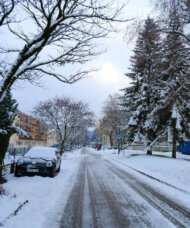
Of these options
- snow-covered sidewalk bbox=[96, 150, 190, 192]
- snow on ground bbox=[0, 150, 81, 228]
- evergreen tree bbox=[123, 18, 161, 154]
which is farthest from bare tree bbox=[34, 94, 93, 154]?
snow on ground bbox=[0, 150, 81, 228]

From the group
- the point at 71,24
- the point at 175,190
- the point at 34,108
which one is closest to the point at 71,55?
the point at 71,24

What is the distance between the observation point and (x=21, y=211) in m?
4.16

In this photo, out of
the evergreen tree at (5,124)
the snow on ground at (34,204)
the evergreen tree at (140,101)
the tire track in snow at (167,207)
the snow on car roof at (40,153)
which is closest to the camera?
the snow on ground at (34,204)

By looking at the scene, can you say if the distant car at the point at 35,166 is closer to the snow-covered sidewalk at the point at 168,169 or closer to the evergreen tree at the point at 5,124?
the evergreen tree at the point at 5,124

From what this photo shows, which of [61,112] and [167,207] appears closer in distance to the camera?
[167,207]

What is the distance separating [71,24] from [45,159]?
6.33 m

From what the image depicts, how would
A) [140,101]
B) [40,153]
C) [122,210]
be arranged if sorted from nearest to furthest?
[122,210] → [40,153] → [140,101]

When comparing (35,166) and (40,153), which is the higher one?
(40,153)

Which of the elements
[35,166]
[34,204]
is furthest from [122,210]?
[35,166]

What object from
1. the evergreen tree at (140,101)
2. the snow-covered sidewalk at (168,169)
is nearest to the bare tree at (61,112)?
the evergreen tree at (140,101)

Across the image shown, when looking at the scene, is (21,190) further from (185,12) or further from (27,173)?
(185,12)

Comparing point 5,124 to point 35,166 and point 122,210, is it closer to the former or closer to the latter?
point 35,166

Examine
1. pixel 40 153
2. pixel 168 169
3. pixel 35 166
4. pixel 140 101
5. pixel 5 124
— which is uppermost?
pixel 140 101

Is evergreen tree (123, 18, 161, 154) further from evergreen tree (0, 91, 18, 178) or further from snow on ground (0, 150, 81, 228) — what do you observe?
snow on ground (0, 150, 81, 228)
